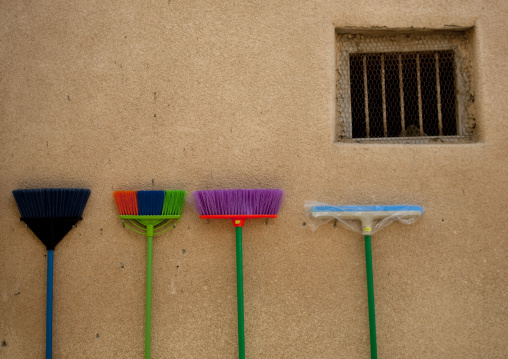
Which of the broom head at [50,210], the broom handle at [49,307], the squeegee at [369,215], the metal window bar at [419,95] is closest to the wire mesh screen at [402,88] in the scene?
the metal window bar at [419,95]

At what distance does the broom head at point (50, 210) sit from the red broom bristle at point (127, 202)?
0.18 meters

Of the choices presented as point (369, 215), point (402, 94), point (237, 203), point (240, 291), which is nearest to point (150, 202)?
point (237, 203)

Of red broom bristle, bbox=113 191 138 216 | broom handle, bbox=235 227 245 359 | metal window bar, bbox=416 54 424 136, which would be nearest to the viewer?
broom handle, bbox=235 227 245 359

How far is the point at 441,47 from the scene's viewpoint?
7.82 feet

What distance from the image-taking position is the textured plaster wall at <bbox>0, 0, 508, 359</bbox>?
2.11 m

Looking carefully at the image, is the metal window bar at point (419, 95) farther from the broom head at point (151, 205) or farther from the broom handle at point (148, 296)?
the broom handle at point (148, 296)

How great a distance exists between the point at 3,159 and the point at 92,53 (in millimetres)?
717

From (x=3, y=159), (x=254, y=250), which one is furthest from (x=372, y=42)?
(x=3, y=159)

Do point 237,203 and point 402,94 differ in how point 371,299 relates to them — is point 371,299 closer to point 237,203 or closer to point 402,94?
A: point 237,203

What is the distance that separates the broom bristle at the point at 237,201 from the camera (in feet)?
6.72

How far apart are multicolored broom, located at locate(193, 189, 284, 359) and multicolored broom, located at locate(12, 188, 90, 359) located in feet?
2.05

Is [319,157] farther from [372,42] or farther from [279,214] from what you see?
[372,42]

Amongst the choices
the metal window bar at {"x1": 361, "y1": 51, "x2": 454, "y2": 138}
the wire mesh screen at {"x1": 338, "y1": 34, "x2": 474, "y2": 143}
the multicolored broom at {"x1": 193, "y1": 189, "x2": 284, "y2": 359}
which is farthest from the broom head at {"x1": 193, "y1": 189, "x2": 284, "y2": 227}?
the metal window bar at {"x1": 361, "y1": 51, "x2": 454, "y2": 138}

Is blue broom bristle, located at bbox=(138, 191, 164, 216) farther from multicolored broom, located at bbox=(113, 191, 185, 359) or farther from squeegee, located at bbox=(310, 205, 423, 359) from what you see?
squeegee, located at bbox=(310, 205, 423, 359)
